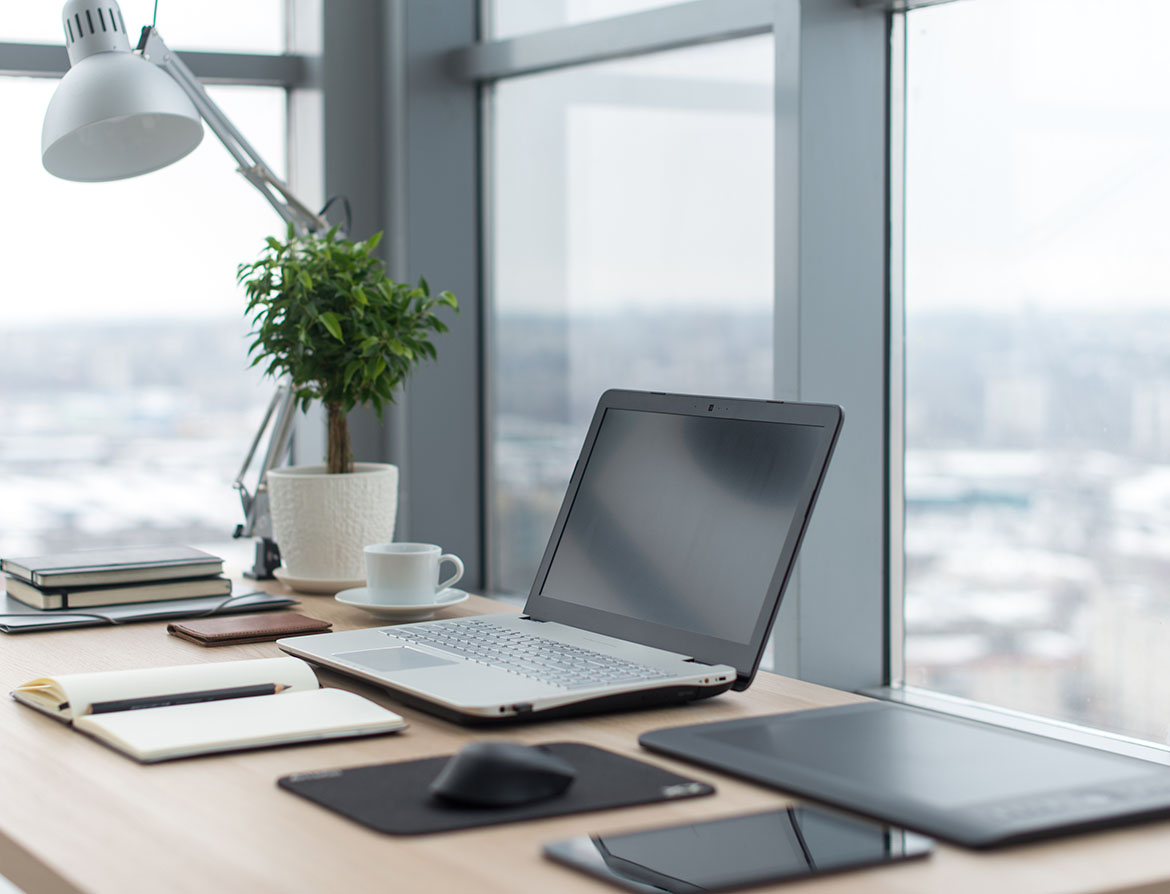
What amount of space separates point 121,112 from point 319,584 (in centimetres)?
63

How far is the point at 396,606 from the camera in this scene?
5.30 feet

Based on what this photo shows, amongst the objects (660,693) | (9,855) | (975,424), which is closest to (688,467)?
(660,693)

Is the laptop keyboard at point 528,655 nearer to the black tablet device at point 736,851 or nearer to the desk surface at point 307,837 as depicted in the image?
the desk surface at point 307,837

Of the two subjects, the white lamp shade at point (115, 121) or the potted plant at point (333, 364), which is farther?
the potted plant at point (333, 364)

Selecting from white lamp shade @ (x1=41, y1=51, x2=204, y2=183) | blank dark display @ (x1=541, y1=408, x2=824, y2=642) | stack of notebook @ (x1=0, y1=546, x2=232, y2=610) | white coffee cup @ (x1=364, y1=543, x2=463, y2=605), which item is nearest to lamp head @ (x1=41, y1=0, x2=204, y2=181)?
white lamp shade @ (x1=41, y1=51, x2=204, y2=183)

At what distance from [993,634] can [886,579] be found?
0.66ft

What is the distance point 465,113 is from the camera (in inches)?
125

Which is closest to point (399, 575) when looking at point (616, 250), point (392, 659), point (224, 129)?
point (392, 659)

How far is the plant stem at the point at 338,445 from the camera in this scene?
6.28 feet

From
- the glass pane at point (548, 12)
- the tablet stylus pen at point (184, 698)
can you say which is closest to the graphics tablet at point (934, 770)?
the tablet stylus pen at point (184, 698)

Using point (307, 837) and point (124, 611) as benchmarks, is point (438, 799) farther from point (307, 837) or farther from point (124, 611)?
point (124, 611)

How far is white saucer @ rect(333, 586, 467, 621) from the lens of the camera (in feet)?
5.30

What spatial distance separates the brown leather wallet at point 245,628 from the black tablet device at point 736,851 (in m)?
0.74

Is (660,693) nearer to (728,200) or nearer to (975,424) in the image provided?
(975,424)
